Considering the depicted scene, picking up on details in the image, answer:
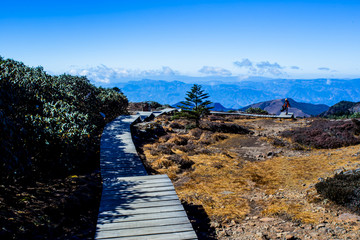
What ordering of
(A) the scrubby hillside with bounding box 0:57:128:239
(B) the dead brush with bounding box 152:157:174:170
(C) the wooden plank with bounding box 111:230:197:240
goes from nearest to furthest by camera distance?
(C) the wooden plank with bounding box 111:230:197:240 < (A) the scrubby hillside with bounding box 0:57:128:239 < (B) the dead brush with bounding box 152:157:174:170

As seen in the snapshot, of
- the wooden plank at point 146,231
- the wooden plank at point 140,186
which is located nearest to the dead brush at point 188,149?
the wooden plank at point 140,186

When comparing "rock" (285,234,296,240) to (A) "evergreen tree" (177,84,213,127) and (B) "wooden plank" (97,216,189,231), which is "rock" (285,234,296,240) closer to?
(B) "wooden plank" (97,216,189,231)

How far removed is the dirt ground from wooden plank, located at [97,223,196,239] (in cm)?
109

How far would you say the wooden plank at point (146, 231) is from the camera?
14.2 feet

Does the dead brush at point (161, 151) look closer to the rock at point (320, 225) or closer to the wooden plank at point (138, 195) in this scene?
the wooden plank at point (138, 195)

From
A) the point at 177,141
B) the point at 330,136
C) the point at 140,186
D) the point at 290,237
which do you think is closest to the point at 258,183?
the point at 290,237

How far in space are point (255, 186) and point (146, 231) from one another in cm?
514

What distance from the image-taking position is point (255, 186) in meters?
Result: 8.47

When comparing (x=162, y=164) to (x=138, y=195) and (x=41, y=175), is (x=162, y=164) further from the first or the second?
(x=41, y=175)

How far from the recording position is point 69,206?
575 cm

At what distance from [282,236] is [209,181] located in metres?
4.03

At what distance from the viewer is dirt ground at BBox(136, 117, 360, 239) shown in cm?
551

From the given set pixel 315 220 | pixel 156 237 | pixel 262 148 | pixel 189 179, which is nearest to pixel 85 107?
pixel 189 179

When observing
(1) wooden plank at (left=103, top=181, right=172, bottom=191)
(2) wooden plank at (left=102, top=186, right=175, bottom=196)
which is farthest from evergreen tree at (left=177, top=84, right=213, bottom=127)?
(2) wooden plank at (left=102, top=186, right=175, bottom=196)
